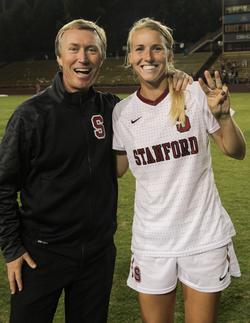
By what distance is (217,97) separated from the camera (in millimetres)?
2219

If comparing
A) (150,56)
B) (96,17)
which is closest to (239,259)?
(150,56)

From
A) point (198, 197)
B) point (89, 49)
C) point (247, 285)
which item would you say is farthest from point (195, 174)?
point (247, 285)

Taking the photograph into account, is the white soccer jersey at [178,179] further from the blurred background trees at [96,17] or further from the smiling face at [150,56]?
the blurred background trees at [96,17]

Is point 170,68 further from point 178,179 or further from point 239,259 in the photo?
point 239,259

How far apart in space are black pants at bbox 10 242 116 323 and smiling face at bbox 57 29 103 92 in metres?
0.83

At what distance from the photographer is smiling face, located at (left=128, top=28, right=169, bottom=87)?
7.71ft

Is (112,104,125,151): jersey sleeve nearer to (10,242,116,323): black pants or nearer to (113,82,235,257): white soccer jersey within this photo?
(113,82,235,257): white soccer jersey

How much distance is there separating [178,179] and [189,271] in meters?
0.45

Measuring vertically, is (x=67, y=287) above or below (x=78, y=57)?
below

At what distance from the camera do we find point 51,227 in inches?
91.2

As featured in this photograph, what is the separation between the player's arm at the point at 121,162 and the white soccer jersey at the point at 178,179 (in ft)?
0.47

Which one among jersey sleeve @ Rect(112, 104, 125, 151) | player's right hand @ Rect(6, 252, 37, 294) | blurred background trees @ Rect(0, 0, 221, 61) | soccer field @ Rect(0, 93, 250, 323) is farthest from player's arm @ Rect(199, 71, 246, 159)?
blurred background trees @ Rect(0, 0, 221, 61)

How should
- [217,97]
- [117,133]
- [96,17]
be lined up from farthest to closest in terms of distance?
[96,17], [117,133], [217,97]

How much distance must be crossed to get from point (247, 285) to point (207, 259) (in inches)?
73.5
